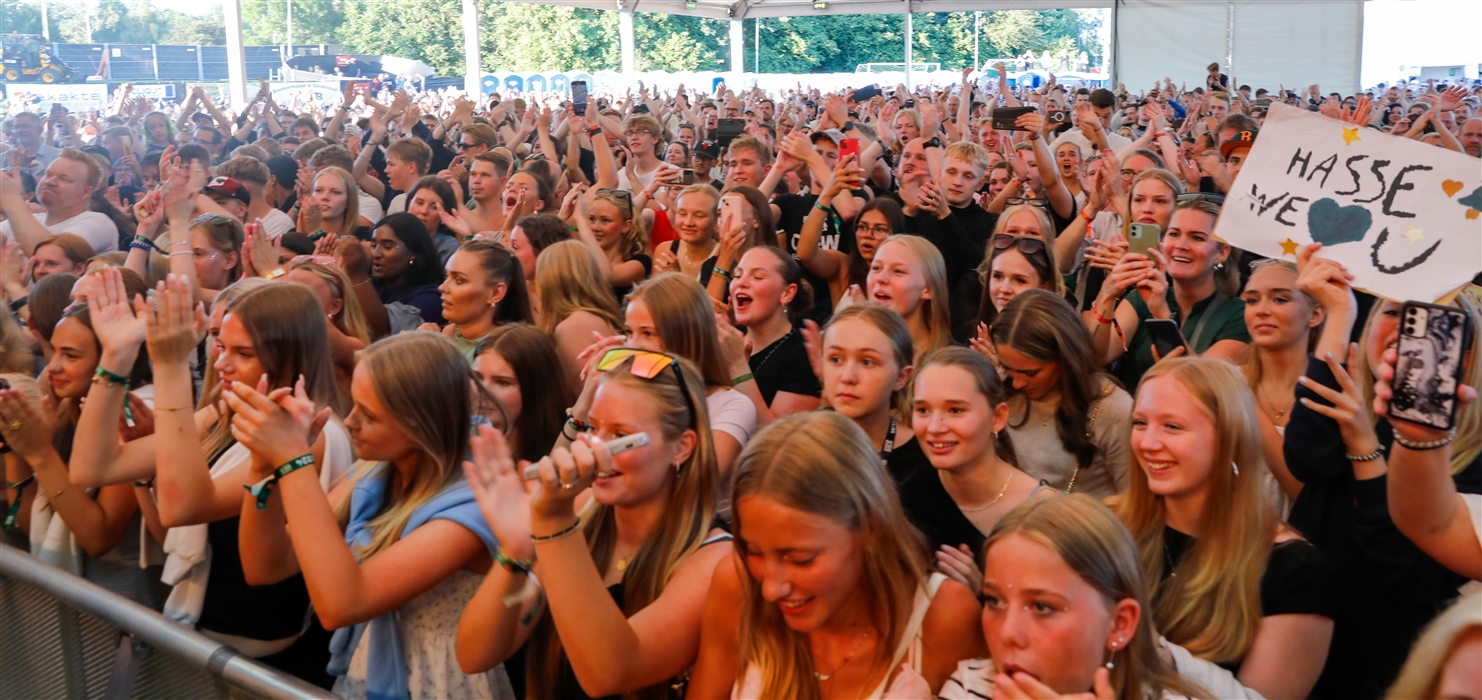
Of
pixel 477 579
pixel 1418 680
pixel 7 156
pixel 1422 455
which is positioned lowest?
pixel 477 579

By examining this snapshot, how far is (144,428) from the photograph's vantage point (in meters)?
3.20

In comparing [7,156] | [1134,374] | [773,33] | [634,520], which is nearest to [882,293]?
[1134,374]

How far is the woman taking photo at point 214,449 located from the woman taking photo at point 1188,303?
2.47m

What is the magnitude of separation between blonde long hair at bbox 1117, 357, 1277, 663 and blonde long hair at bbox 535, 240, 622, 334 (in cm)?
234

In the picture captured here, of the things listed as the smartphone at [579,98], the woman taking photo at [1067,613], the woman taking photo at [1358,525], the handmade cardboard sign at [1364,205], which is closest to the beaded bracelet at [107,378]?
the woman taking photo at [1067,613]

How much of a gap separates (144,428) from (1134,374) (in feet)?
10.3

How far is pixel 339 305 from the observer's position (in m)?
4.25

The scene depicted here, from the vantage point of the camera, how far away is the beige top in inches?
127

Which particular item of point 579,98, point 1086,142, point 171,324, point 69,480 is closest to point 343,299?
point 69,480

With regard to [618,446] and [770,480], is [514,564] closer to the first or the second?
[618,446]

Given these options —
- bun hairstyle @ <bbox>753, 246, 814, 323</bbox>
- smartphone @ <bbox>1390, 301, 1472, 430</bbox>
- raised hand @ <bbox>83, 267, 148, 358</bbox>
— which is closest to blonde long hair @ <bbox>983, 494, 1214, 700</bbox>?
smartphone @ <bbox>1390, 301, 1472, 430</bbox>

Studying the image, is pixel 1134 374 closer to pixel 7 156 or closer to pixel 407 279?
pixel 407 279

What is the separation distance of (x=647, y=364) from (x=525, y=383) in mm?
883

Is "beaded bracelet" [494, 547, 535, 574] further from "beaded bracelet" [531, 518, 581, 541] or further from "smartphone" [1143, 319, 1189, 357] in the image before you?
"smartphone" [1143, 319, 1189, 357]
